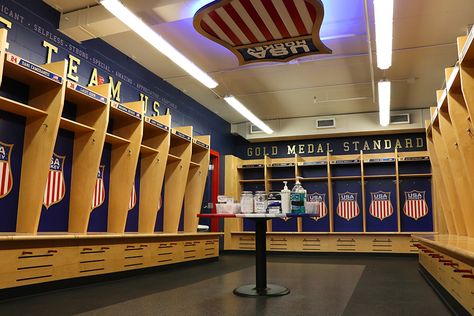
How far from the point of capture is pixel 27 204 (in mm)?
4355

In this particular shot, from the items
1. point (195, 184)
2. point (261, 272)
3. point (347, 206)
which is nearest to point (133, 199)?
point (195, 184)

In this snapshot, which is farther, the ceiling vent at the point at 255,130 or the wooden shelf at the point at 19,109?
the ceiling vent at the point at 255,130

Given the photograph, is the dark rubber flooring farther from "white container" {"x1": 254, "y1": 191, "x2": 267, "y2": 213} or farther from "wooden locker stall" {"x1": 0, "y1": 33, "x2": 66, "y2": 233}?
"wooden locker stall" {"x1": 0, "y1": 33, "x2": 66, "y2": 233}

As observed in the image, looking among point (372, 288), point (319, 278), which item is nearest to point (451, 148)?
point (372, 288)

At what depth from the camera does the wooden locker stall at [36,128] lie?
4293 mm

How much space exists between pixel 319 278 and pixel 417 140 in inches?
229

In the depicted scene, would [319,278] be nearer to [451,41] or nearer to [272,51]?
[272,51]

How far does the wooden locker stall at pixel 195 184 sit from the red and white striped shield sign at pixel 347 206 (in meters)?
3.78

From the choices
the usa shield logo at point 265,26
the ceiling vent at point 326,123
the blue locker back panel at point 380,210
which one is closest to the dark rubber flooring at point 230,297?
the usa shield logo at point 265,26

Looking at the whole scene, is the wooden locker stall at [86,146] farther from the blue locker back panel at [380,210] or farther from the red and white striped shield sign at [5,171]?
the blue locker back panel at [380,210]

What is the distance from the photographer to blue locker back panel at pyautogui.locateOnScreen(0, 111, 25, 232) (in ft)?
14.1

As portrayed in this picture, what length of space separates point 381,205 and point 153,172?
5724mm

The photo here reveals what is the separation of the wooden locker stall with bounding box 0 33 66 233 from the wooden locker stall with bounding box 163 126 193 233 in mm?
2645

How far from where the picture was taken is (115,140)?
5691 mm
